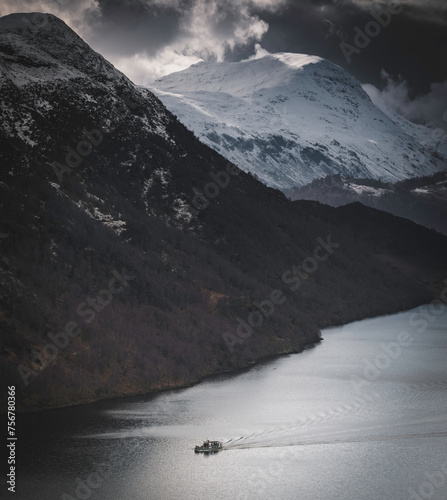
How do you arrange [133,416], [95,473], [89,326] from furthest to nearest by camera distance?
[89,326], [133,416], [95,473]

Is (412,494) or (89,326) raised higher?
(89,326)

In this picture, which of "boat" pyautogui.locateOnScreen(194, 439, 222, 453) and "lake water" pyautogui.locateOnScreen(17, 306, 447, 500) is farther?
"boat" pyautogui.locateOnScreen(194, 439, 222, 453)

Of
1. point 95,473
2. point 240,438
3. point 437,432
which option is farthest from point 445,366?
point 95,473

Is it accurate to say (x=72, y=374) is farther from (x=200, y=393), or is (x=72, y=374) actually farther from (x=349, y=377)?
(x=349, y=377)

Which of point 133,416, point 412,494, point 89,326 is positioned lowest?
point 412,494

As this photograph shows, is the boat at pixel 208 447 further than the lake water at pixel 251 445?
Yes
